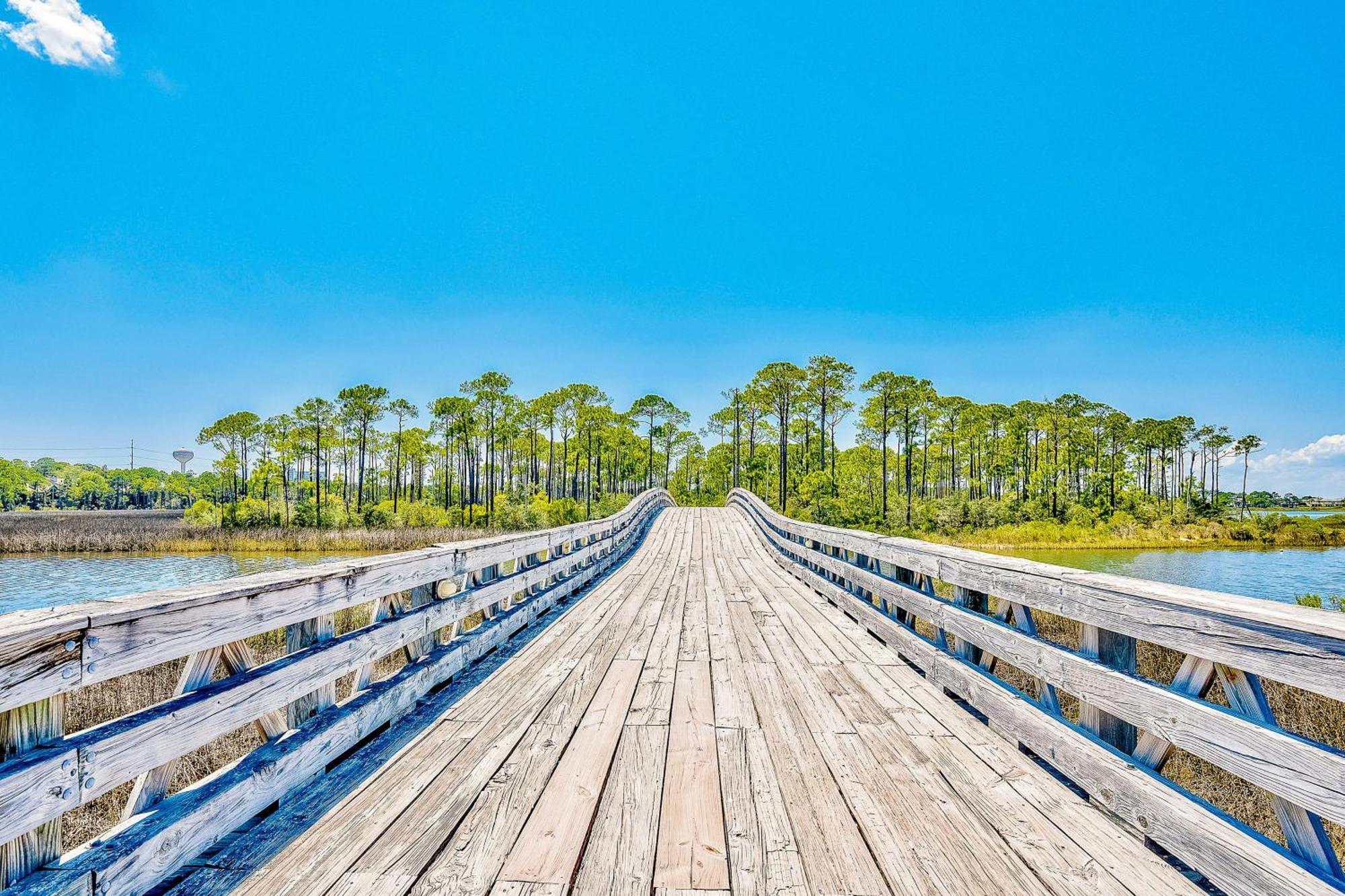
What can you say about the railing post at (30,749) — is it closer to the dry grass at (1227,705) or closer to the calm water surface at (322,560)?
the dry grass at (1227,705)

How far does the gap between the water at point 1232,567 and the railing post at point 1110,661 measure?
12.3m

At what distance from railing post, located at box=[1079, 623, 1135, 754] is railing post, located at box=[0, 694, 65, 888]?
3.41 m

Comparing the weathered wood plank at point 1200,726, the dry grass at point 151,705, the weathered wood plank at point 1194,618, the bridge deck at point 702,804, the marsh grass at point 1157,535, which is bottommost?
the marsh grass at point 1157,535

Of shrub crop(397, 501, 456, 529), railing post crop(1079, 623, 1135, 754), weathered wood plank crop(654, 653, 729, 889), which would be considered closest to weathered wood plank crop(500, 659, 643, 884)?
weathered wood plank crop(654, 653, 729, 889)

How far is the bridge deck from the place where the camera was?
1969 millimetres

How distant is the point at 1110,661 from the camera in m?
2.52

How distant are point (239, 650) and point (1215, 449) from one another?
3359 inches

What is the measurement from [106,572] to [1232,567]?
41.5 metres

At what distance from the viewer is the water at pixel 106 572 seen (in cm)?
1645

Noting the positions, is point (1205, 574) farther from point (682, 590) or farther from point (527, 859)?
point (527, 859)

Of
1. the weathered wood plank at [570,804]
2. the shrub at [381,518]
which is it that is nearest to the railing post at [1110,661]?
the weathered wood plank at [570,804]

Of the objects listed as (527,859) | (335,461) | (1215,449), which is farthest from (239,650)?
(1215,449)

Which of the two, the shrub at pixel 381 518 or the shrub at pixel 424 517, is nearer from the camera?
the shrub at pixel 424 517

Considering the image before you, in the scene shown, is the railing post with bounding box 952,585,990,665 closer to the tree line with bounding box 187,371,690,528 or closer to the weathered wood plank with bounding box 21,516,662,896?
the weathered wood plank with bounding box 21,516,662,896
